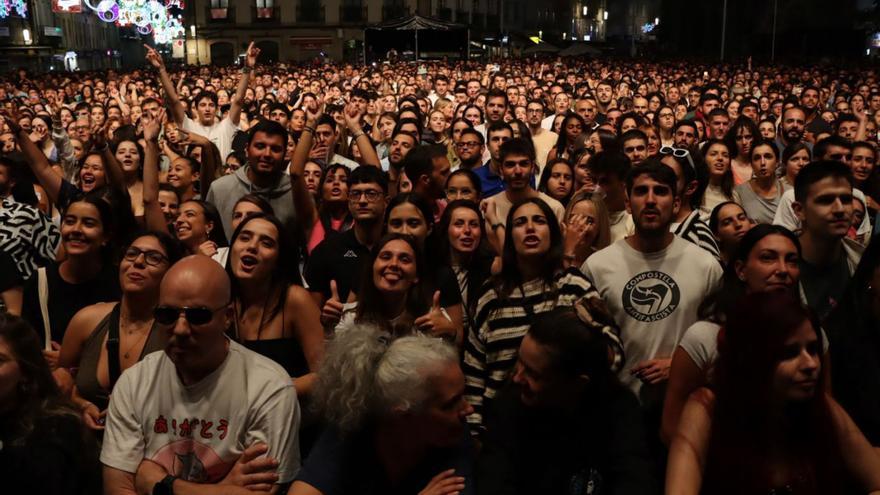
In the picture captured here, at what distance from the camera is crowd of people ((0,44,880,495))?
299 centimetres

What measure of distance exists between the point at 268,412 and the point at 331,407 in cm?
28

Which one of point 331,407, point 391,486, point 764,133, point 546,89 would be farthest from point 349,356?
point 546,89

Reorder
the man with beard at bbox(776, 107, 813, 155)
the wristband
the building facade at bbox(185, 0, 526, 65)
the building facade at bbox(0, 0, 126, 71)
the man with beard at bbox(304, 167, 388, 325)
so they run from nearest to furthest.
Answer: the wristband
the man with beard at bbox(304, 167, 388, 325)
the man with beard at bbox(776, 107, 813, 155)
the building facade at bbox(0, 0, 126, 71)
the building facade at bbox(185, 0, 526, 65)

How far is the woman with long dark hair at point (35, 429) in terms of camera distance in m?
2.90

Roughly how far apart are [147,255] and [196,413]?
1160 mm

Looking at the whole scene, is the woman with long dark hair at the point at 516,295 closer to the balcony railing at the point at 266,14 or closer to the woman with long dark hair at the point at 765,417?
the woman with long dark hair at the point at 765,417

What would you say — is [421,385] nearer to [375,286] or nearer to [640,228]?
[375,286]

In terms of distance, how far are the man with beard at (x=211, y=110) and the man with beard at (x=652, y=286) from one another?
5374mm

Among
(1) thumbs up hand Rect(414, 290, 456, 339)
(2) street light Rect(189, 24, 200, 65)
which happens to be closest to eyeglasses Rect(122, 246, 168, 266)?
(1) thumbs up hand Rect(414, 290, 456, 339)

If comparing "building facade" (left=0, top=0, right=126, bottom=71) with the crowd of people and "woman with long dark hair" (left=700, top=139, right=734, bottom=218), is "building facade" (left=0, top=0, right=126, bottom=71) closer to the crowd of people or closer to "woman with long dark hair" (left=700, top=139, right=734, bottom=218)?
"woman with long dark hair" (left=700, top=139, right=734, bottom=218)

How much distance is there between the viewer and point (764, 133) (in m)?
10.4

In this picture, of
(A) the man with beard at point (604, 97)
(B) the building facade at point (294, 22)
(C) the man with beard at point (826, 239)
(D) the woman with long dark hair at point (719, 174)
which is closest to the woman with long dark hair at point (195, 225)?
(C) the man with beard at point (826, 239)

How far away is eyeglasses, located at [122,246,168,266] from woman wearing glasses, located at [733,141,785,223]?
4.67 metres

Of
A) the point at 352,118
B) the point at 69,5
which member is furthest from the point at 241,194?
the point at 69,5
